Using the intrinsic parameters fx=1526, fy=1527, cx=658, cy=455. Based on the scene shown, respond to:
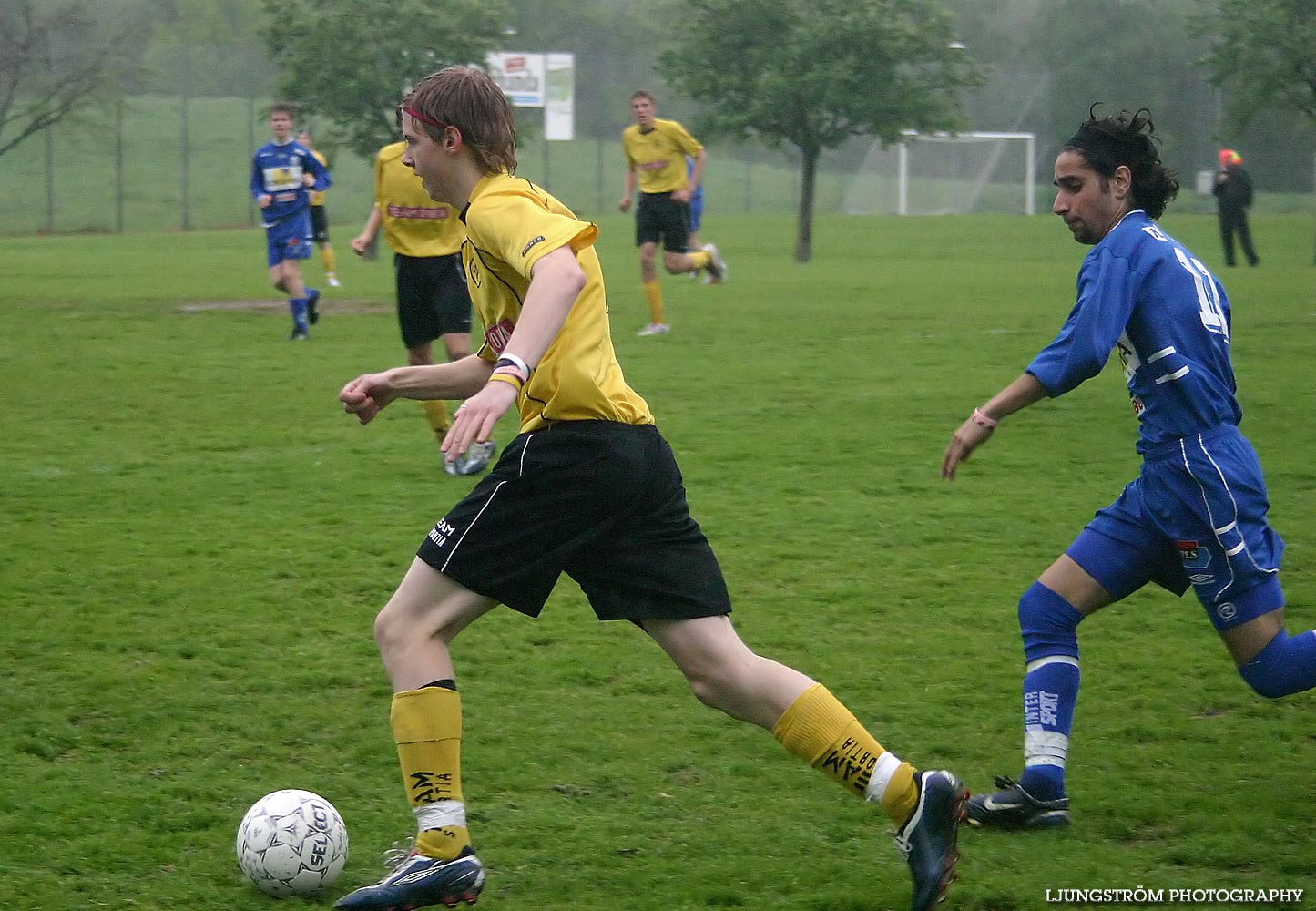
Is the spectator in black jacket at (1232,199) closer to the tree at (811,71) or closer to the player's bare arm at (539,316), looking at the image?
the tree at (811,71)

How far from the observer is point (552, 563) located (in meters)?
3.62

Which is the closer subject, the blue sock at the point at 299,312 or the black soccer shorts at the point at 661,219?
the blue sock at the point at 299,312

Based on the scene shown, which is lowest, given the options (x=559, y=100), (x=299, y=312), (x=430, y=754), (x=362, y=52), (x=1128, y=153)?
(x=299, y=312)

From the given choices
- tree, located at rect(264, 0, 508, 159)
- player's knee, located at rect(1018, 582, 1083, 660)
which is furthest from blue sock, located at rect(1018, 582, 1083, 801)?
tree, located at rect(264, 0, 508, 159)

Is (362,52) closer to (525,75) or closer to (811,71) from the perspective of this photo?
(811,71)

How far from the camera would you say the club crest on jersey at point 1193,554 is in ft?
13.1

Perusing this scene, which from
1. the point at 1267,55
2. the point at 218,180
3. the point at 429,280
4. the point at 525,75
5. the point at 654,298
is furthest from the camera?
the point at 218,180

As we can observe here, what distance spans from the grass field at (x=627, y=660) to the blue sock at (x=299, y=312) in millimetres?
2216

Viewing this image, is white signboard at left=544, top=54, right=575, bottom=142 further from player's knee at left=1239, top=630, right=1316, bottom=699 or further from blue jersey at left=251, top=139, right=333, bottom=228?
player's knee at left=1239, top=630, right=1316, bottom=699

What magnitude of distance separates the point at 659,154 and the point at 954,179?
40042 millimetres

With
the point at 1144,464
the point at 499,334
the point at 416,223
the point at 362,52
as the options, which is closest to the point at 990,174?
the point at 362,52

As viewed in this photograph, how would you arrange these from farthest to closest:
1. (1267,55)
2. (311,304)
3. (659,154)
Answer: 1. (1267,55)
2. (659,154)
3. (311,304)

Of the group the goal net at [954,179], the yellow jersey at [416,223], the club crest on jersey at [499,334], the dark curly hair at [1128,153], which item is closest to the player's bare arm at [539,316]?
the club crest on jersey at [499,334]

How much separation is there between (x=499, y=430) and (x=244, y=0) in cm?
6902
